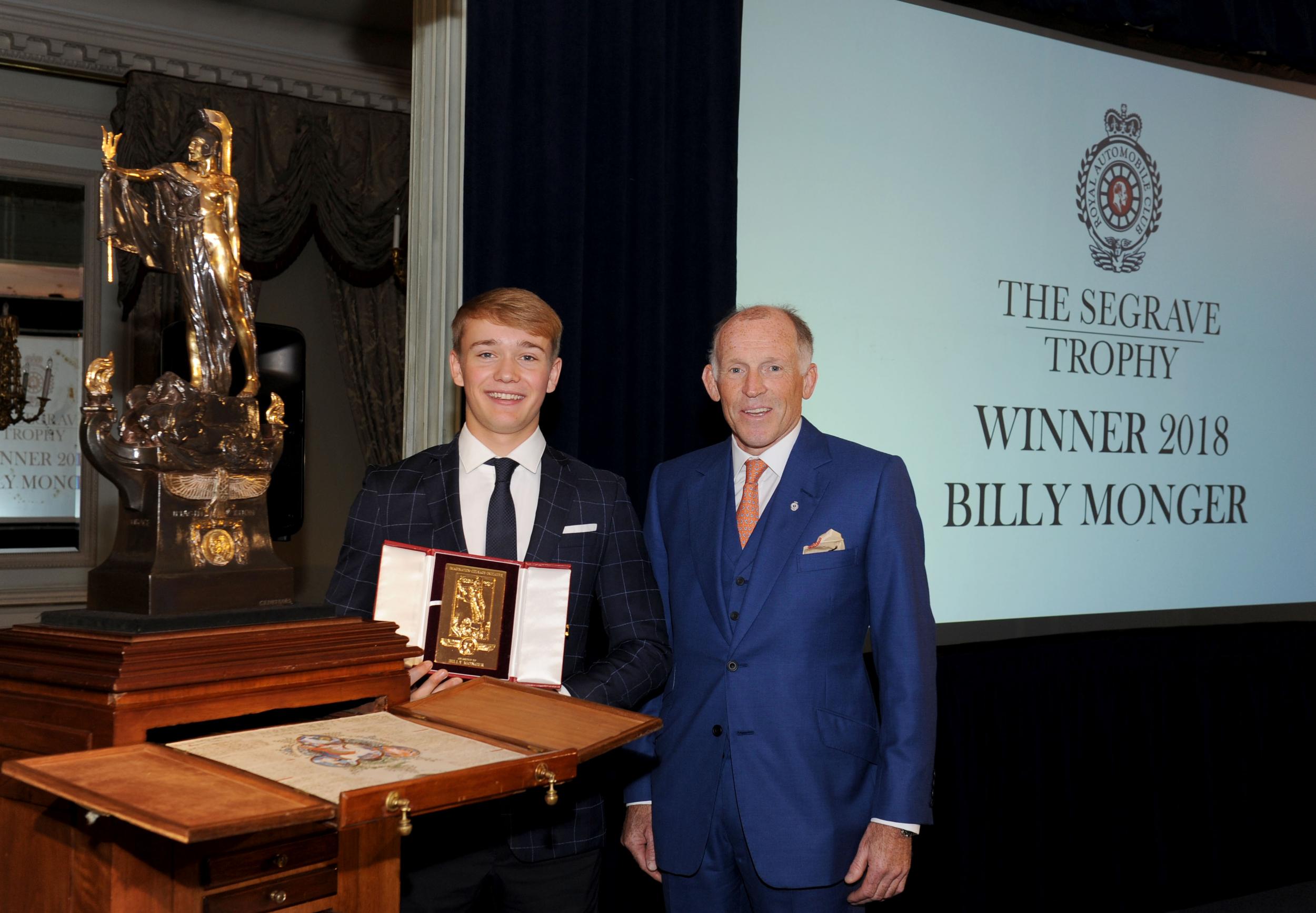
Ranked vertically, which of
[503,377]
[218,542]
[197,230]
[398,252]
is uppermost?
[398,252]

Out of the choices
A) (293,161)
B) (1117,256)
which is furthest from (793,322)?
(293,161)

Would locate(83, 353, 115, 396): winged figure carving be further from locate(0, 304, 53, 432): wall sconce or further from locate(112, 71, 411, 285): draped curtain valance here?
locate(0, 304, 53, 432): wall sconce

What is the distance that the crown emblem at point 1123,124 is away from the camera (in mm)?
3785

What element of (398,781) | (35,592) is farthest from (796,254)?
(35,592)

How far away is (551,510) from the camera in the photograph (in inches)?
73.5

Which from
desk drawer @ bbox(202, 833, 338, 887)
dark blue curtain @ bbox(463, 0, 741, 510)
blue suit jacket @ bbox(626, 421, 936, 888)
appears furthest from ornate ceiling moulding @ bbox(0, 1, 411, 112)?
desk drawer @ bbox(202, 833, 338, 887)

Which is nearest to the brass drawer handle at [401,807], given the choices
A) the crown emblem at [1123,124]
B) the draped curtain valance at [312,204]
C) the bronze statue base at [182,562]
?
the bronze statue base at [182,562]

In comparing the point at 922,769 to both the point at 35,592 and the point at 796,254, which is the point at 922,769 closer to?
the point at 796,254

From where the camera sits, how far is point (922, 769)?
202 cm

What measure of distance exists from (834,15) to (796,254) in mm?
704

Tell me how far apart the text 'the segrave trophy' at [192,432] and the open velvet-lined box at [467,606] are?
194 mm

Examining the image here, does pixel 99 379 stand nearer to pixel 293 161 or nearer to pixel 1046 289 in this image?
pixel 1046 289

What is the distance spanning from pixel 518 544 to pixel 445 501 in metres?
0.14

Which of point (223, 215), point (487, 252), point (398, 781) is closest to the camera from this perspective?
point (398, 781)
